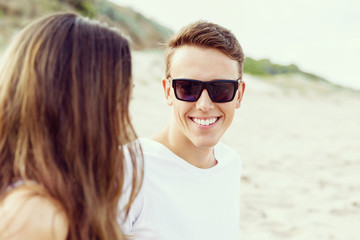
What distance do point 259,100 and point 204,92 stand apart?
12.6 m

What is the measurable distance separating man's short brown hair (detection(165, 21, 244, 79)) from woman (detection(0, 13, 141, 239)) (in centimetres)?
90

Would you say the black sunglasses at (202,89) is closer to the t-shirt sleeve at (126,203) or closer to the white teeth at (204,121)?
the white teeth at (204,121)

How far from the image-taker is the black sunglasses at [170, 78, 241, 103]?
2.16 meters

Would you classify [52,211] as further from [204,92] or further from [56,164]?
[204,92]

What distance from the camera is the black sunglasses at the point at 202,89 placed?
216 cm

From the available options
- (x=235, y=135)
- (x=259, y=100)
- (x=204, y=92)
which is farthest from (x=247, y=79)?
(x=204, y=92)

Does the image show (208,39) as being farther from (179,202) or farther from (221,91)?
(179,202)

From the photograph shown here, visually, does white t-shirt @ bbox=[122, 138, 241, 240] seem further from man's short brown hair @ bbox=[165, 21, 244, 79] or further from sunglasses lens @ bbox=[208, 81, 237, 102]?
man's short brown hair @ bbox=[165, 21, 244, 79]

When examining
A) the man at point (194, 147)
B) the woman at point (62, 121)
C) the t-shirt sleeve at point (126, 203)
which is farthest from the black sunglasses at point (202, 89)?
the woman at point (62, 121)

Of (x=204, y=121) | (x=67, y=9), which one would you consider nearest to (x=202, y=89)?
(x=204, y=121)

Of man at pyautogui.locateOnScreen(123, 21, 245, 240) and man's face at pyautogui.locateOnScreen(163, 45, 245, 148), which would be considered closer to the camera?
man at pyautogui.locateOnScreen(123, 21, 245, 240)

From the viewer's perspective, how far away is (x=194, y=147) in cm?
226

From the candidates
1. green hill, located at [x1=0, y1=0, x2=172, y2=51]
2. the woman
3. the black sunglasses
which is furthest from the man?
the woman

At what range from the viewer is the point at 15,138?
4.28 ft
